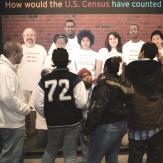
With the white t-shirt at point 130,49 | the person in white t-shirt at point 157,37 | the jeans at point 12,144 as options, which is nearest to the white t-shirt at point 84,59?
the white t-shirt at point 130,49

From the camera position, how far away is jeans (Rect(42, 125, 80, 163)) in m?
3.78

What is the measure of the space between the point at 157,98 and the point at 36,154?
208 cm

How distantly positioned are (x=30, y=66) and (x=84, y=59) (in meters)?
0.67

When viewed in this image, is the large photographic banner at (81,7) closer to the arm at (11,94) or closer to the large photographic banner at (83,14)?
the large photographic banner at (83,14)

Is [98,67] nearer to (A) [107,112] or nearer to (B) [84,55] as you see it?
(B) [84,55]

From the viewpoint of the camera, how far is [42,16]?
5008 mm

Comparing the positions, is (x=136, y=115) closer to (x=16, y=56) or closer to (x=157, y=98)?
(x=157, y=98)

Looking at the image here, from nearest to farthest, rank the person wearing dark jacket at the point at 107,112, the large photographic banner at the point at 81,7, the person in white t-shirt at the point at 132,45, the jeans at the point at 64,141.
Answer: the person wearing dark jacket at the point at 107,112
the jeans at the point at 64,141
the large photographic banner at the point at 81,7
the person in white t-shirt at the point at 132,45

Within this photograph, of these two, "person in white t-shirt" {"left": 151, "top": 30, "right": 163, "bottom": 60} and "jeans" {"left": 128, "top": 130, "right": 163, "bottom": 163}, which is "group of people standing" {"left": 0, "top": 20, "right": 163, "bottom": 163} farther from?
"person in white t-shirt" {"left": 151, "top": 30, "right": 163, "bottom": 60}

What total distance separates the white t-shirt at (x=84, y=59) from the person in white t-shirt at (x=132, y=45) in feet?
1.27

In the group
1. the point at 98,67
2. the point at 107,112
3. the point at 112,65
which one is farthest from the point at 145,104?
the point at 98,67

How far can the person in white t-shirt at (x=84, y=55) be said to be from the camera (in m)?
5.08

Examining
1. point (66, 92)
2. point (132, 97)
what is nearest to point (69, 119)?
point (66, 92)

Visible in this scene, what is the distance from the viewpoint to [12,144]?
389cm
